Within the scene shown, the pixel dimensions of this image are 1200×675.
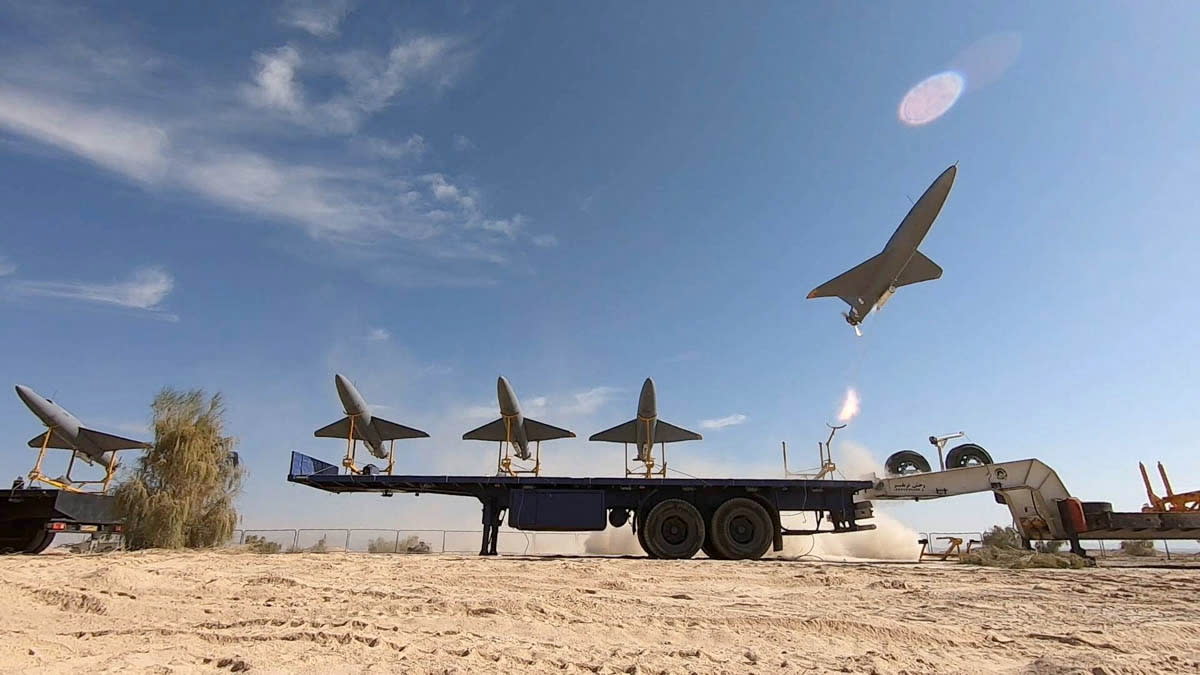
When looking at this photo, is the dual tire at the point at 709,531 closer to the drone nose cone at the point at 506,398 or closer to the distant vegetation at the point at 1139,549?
the drone nose cone at the point at 506,398

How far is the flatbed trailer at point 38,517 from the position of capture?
1298 centimetres

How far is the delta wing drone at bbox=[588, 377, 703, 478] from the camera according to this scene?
21156mm

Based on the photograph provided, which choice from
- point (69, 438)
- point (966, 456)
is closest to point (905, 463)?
point (966, 456)

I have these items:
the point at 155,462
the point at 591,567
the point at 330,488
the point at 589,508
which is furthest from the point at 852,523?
the point at 155,462

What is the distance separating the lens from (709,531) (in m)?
14.2

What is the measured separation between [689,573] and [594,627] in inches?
198

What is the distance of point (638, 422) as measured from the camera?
71.1 feet

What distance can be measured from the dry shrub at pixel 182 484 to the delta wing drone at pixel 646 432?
11.9m

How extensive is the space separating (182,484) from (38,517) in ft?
8.81

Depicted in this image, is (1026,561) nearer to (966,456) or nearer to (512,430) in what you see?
(966,456)

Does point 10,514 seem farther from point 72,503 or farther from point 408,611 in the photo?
point 408,611

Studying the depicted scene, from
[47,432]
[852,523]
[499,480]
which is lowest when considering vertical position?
[852,523]

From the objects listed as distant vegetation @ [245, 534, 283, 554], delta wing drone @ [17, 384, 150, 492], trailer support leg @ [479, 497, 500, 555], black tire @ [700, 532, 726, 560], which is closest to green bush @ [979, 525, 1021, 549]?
black tire @ [700, 532, 726, 560]

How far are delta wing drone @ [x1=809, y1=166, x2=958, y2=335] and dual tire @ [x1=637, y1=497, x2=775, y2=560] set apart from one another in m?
9.96
